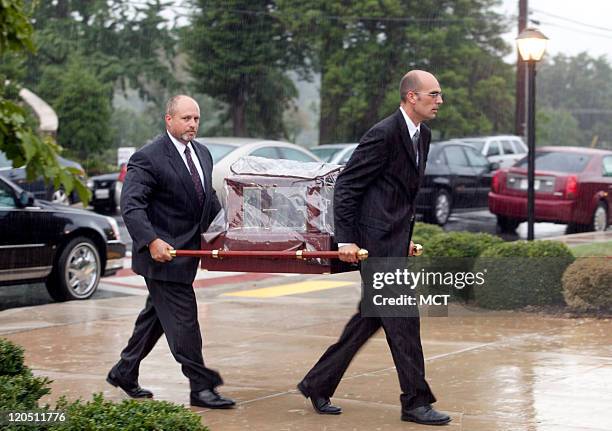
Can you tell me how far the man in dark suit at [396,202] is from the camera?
635 cm

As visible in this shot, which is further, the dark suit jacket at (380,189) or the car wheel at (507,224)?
the car wheel at (507,224)

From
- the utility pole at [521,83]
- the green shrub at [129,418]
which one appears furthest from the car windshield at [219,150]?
the utility pole at [521,83]

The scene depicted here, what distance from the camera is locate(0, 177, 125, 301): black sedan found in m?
11.8

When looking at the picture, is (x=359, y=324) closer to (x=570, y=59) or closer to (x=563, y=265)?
(x=563, y=265)

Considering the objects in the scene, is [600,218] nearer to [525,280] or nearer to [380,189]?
[525,280]

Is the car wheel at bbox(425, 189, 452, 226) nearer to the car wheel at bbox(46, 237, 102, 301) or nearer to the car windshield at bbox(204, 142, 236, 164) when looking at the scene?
the car windshield at bbox(204, 142, 236, 164)

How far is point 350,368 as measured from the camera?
814 centimetres

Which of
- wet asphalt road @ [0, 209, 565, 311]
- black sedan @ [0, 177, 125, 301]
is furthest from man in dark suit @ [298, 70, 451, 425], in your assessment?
wet asphalt road @ [0, 209, 565, 311]

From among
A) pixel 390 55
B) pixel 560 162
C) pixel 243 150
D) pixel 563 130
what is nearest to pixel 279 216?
pixel 243 150

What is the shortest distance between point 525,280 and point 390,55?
105ft

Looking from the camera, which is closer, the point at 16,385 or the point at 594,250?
the point at 16,385

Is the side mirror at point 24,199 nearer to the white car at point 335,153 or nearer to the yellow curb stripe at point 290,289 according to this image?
the yellow curb stripe at point 290,289

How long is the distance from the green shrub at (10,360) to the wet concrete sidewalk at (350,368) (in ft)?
3.59

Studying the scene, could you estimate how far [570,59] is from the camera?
325ft
